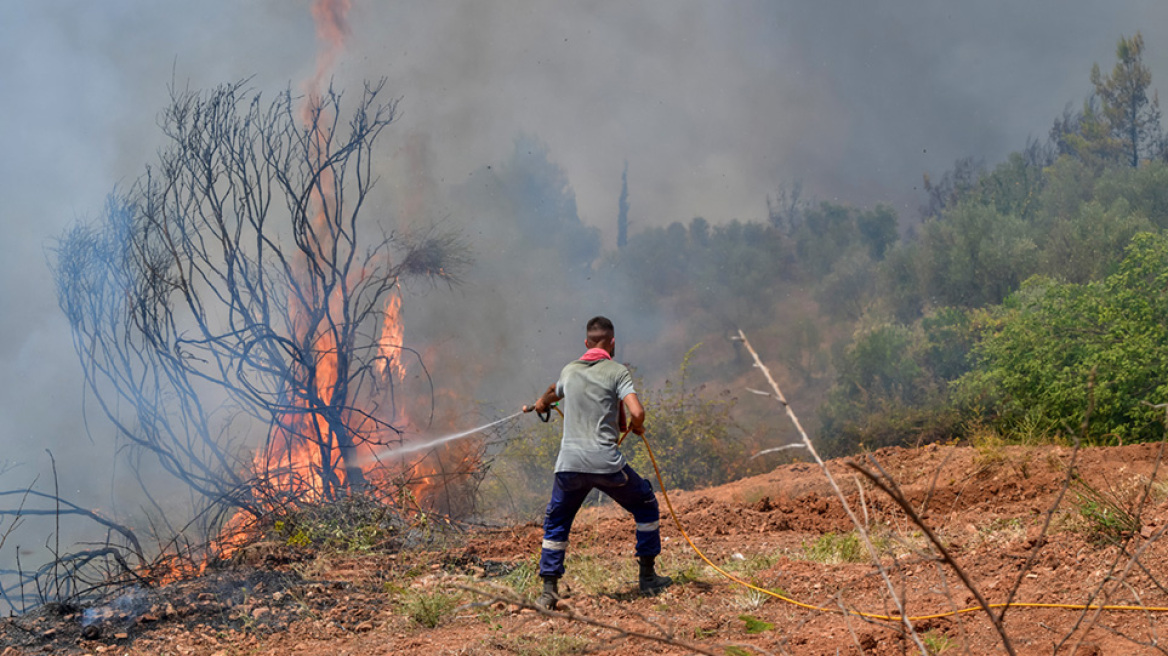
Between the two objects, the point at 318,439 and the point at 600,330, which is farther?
the point at 318,439

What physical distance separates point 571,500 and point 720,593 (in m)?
1.11

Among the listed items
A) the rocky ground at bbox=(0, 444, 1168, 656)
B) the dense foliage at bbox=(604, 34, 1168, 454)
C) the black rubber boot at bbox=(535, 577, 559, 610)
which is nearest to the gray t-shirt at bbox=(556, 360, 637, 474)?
the black rubber boot at bbox=(535, 577, 559, 610)

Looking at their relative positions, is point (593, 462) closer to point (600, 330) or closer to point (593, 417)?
point (593, 417)

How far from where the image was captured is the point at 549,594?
16.7 feet

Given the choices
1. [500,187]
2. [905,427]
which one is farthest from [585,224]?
[905,427]

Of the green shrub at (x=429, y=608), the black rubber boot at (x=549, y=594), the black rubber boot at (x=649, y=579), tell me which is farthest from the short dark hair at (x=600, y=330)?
the green shrub at (x=429, y=608)

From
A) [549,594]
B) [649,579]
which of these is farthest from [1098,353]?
[549,594]

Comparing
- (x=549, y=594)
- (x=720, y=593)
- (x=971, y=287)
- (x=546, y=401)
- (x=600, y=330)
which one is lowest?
(x=720, y=593)

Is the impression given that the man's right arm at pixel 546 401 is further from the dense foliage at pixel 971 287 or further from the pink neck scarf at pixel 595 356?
the dense foliage at pixel 971 287

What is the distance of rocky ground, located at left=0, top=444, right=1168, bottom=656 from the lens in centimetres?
367

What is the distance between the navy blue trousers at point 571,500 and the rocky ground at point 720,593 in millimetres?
345

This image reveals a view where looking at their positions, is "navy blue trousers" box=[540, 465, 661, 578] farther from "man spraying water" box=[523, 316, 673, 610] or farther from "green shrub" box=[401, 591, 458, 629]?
"green shrub" box=[401, 591, 458, 629]

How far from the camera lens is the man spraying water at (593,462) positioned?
5.22m

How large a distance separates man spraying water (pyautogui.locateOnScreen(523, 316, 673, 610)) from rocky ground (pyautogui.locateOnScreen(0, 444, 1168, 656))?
31cm
